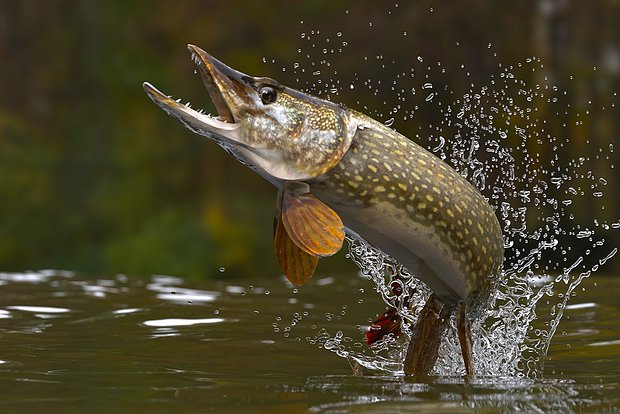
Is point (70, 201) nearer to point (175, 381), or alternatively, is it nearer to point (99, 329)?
point (99, 329)

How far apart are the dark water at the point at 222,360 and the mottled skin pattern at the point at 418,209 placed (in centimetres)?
42

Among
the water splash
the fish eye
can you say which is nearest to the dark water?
the fish eye

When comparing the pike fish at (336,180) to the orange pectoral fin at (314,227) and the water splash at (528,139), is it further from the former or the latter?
the water splash at (528,139)

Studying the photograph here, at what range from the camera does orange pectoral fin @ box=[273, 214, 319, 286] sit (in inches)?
152

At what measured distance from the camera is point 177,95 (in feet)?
43.9

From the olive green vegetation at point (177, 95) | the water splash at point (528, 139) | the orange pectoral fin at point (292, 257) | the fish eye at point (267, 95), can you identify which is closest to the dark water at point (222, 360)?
the orange pectoral fin at point (292, 257)

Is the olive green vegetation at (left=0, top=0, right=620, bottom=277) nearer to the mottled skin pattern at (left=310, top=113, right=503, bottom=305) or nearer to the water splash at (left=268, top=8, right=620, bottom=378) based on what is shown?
the water splash at (left=268, top=8, right=620, bottom=378)

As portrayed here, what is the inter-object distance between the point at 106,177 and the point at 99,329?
8224 millimetres

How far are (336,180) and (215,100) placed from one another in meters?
0.54

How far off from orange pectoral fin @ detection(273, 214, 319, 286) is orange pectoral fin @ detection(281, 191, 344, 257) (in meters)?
0.14

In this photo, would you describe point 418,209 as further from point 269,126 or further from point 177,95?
point 177,95

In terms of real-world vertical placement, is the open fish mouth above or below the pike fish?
above

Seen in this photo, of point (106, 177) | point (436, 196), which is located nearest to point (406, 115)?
point (106, 177)

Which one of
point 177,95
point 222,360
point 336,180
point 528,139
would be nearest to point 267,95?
point 336,180
